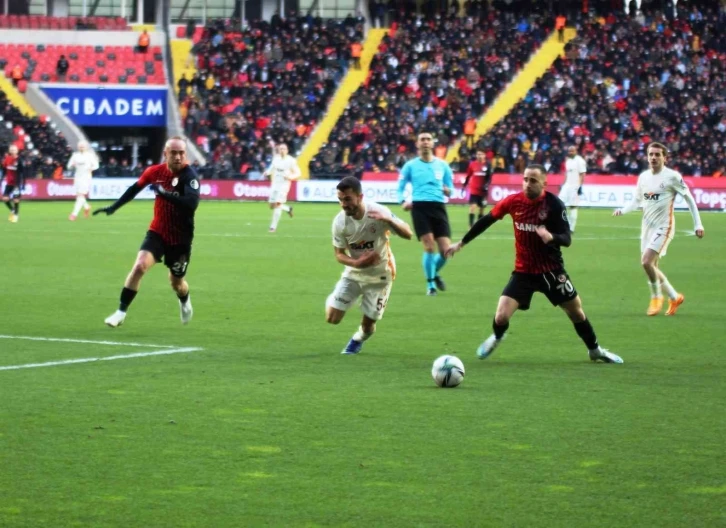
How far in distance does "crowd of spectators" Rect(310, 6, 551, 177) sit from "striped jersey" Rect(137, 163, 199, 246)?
122 feet

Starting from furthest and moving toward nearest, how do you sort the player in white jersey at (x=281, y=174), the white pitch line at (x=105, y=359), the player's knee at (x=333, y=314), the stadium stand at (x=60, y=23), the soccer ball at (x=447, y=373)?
the stadium stand at (x=60, y=23) → the player in white jersey at (x=281, y=174) → the player's knee at (x=333, y=314) → the white pitch line at (x=105, y=359) → the soccer ball at (x=447, y=373)

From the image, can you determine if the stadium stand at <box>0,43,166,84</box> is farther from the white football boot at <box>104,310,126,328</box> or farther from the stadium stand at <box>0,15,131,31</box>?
the white football boot at <box>104,310,126,328</box>

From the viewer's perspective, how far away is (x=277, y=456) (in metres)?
7.66

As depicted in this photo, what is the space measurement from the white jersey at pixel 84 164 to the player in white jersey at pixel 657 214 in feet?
76.5

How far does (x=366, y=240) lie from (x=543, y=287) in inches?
63.3

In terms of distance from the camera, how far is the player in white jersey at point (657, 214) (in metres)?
16.2

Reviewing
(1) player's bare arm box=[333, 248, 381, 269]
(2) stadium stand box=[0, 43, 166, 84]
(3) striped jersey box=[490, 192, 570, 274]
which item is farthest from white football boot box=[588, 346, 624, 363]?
(2) stadium stand box=[0, 43, 166, 84]

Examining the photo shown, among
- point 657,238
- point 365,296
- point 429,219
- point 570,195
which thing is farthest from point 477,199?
point 365,296

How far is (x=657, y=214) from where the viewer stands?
53.9 ft

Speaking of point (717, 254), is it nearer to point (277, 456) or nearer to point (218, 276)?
point (218, 276)

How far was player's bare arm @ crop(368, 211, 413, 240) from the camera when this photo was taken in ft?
38.1

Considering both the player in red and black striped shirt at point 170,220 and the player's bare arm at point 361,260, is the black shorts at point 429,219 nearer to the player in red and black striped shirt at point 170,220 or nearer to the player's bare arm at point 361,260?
the player in red and black striped shirt at point 170,220

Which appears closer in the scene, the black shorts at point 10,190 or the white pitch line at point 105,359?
the white pitch line at point 105,359

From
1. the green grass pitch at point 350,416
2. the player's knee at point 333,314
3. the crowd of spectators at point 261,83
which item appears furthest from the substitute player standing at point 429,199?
the crowd of spectators at point 261,83
